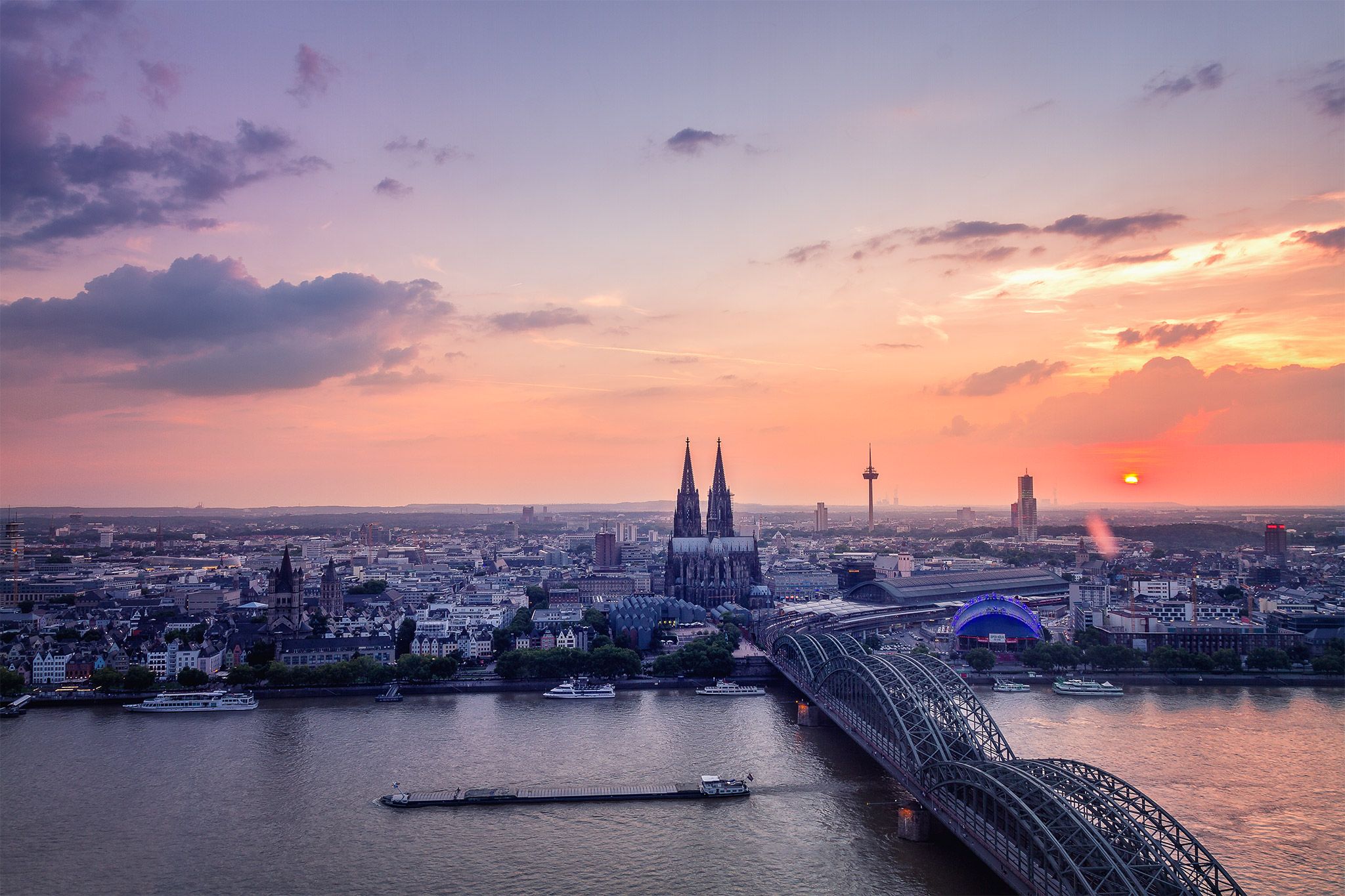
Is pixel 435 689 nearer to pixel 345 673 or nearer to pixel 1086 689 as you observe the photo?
pixel 345 673

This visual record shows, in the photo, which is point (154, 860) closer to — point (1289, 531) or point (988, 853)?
point (988, 853)

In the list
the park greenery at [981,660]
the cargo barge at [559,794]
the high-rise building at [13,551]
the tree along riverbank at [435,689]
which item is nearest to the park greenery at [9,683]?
the tree along riverbank at [435,689]

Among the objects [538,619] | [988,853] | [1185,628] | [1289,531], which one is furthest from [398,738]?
[1289,531]

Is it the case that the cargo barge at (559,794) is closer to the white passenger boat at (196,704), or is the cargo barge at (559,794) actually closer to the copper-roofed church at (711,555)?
the white passenger boat at (196,704)

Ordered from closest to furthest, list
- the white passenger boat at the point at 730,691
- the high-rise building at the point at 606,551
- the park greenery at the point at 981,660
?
the white passenger boat at the point at 730,691, the park greenery at the point at 981,660, the high-rise building at the point at 606,551

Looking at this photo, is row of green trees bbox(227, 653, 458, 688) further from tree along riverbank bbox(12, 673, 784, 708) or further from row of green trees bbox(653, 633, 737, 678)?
row of green trees bbox(653, 633, 737, 678)

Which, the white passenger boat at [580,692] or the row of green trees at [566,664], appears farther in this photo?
the row of green trees at [566,664]

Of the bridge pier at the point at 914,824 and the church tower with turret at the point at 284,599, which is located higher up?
the church tower with turret at the point at 284,599
